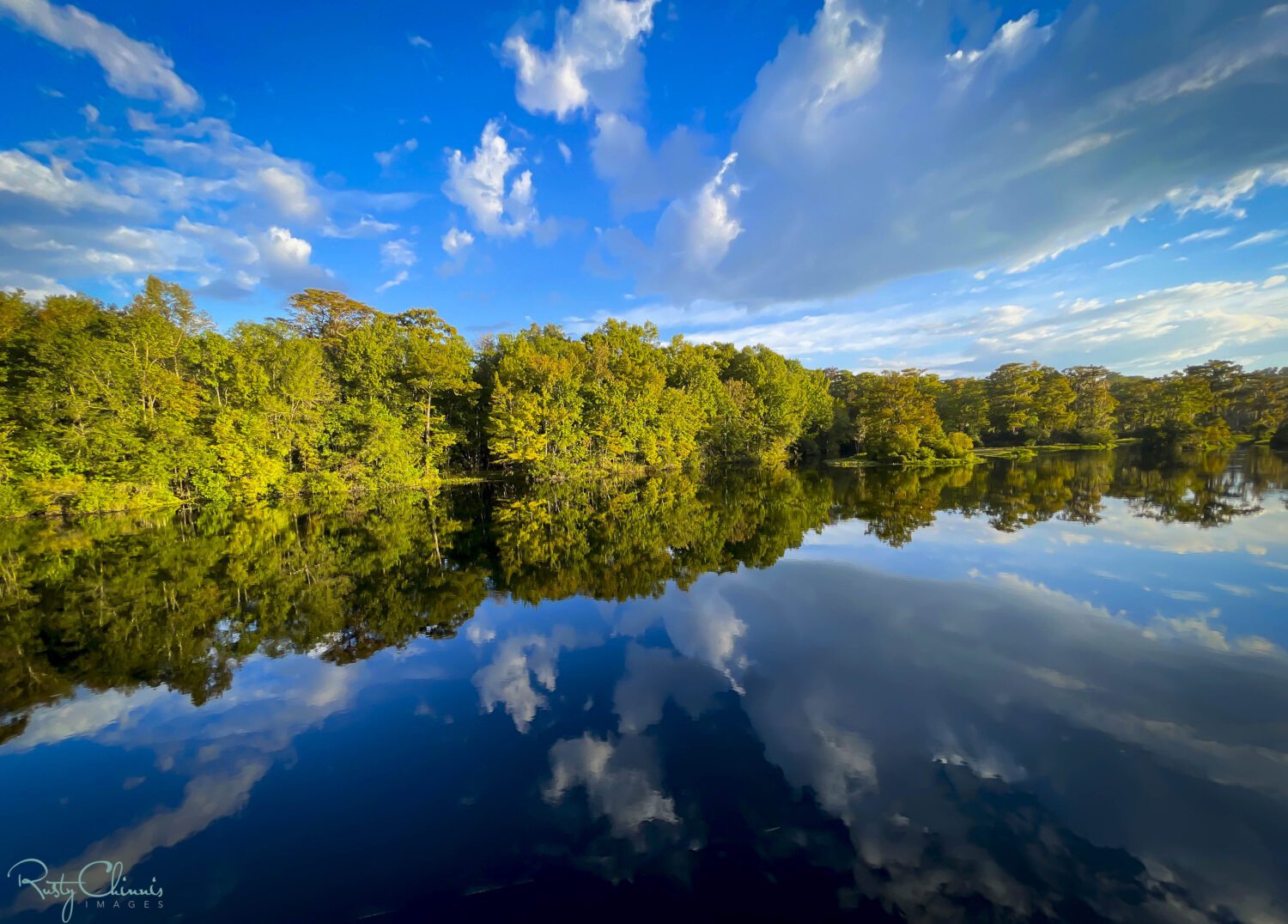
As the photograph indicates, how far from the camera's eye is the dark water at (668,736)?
3.72 m

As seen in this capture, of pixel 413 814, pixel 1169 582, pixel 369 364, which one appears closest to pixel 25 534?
pixel 369 364

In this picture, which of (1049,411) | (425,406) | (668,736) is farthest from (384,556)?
(1049,411)

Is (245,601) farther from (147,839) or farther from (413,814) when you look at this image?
(413,814)

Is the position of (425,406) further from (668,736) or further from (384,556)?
(668,736)

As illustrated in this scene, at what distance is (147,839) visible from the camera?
437 cm

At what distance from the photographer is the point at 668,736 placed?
220 inches

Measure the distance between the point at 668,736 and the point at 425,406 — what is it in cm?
3478

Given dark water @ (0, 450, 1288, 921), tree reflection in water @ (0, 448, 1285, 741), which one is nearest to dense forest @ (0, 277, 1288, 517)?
tree reflection in water @ (0, 448, 1285, 741)

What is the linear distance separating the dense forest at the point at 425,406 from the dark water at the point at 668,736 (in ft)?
49.2

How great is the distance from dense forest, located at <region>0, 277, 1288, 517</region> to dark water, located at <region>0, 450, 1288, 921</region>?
1498 centimetres

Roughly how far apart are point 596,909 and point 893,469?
38385mm

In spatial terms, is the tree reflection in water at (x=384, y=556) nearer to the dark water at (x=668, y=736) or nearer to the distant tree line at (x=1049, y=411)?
the dark water at (x=668, y=736)

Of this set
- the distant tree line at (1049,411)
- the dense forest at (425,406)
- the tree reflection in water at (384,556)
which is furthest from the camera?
the distant tree line at (1049,411)

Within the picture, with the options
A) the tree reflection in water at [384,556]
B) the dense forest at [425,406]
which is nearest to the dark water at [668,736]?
the tree reflection in water at [384,556]
